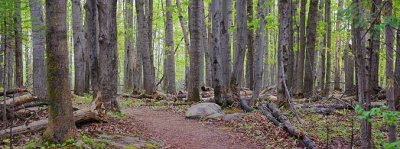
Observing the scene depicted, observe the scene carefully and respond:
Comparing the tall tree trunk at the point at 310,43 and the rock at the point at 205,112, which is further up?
the tall tree trunk at the point at 310,43

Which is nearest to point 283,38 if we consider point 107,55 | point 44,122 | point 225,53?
point 225,53

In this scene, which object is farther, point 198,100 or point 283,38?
point 198,100

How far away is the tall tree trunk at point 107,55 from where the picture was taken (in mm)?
10250

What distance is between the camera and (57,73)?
6.30 metres

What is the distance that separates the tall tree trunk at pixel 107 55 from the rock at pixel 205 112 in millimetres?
2439

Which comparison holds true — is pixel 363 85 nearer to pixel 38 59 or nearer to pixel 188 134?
pixel 188 134

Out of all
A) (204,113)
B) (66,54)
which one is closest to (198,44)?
(204,113)

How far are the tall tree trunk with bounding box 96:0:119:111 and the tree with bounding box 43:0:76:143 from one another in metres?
3.32

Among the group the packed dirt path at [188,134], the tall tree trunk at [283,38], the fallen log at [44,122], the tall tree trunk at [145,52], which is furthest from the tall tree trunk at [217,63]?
the fallen log at [44,122]

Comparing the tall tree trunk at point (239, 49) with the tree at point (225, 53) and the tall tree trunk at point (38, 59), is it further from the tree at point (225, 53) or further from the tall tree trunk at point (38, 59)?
the tall tree trunk at point (38, 59)

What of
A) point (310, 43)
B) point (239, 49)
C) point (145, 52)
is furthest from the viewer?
point (145, 52)

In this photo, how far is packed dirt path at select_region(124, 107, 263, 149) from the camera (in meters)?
8.45

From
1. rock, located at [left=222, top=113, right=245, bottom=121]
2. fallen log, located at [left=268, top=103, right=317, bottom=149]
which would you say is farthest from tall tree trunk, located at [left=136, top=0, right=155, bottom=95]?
fallen log, located at [left=268, top=103, right=317, bottom=149]

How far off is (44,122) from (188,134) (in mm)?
3543
